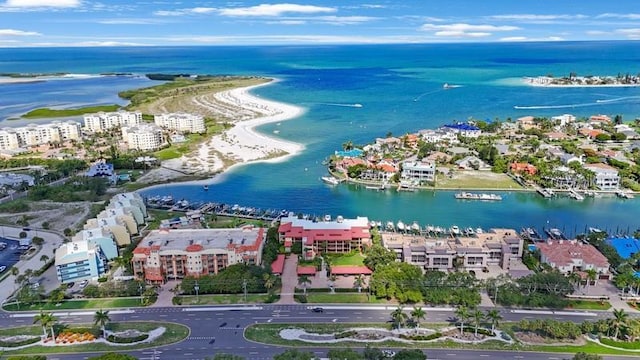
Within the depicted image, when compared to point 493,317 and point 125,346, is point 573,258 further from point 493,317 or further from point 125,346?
point 125,346

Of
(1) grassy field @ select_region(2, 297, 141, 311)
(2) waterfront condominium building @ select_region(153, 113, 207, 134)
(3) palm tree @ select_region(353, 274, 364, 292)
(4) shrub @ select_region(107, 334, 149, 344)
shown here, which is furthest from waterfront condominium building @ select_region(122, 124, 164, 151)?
(3) palm tree @ select_region(353, 274, 364, 292)

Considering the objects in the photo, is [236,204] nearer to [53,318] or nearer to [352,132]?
[53,318]

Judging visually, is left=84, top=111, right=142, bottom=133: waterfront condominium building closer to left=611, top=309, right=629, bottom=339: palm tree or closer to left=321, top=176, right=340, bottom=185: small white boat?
left=321, top=176, right=340, bottom=185: small white boat


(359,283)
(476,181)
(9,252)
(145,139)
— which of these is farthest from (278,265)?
(145,139)

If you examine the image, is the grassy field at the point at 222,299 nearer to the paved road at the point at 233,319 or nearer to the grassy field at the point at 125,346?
the paved road at the point at 233,319

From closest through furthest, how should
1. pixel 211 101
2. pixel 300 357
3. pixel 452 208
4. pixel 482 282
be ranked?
1. pixel 300 357
2. pixel 482 282
3. pixel 452 208
4. pixel 211 101

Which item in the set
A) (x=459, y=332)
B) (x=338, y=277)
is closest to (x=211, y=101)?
(x=338, y=277)

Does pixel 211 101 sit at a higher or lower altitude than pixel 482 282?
higher

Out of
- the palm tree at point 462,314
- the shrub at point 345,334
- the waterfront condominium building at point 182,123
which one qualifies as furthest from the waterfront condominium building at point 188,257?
the waterfront condominium building at point 182,123
